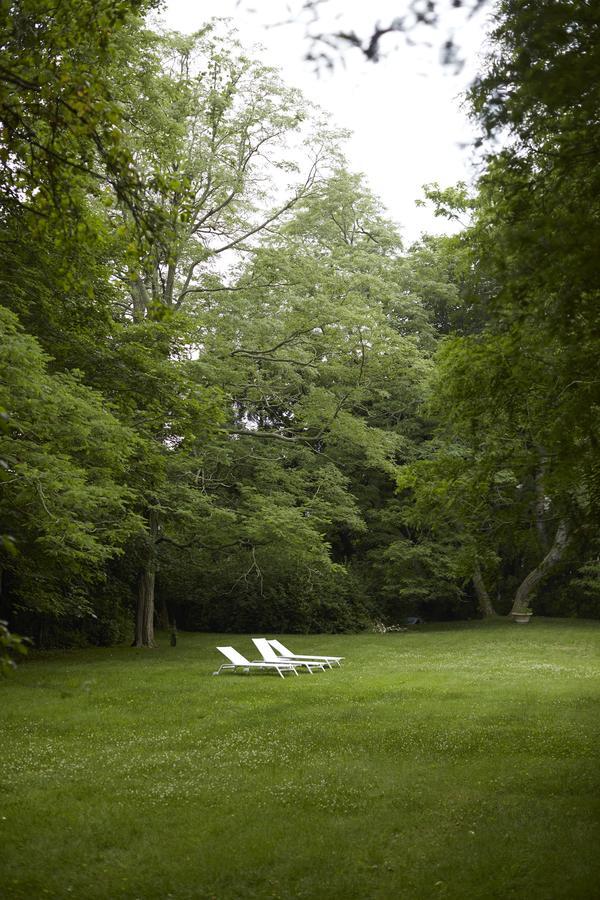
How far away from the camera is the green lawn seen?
5.77 metres

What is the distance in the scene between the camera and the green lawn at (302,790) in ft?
18.9

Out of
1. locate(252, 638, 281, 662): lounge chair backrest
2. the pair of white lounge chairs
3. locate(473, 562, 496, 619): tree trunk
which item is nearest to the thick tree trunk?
the pair of white lounge chairs

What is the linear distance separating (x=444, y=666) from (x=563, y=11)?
15.5m

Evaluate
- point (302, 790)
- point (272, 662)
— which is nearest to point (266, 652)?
point (272, 662)

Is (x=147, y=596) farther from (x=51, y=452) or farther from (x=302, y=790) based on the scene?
(x=302, y=790)

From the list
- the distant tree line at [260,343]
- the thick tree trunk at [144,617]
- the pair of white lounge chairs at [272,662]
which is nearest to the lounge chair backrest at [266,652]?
the pair of white lounge chairs at [272,662]

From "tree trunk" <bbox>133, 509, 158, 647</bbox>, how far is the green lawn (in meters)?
8.03

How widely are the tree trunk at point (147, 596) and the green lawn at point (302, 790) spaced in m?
8.03

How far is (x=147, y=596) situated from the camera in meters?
24.5

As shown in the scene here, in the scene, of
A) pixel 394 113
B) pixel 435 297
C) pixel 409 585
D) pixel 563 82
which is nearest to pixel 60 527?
pixel 394 113

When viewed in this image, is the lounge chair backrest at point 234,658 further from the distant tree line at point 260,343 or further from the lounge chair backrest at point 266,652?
the distant tree line at point 260,343

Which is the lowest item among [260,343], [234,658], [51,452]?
Result: [234,658]

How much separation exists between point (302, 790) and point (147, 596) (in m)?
17.4

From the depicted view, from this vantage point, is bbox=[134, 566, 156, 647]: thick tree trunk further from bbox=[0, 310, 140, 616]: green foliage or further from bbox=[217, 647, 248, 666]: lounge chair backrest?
bbox=[0, 310, 140, 616]: green foliage
